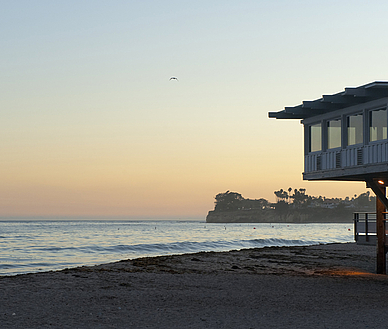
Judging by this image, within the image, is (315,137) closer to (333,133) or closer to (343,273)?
(333,133)

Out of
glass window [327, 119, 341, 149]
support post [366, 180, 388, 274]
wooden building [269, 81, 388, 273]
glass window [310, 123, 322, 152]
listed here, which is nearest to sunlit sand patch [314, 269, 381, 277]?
support post [366, 180, 388, 274]

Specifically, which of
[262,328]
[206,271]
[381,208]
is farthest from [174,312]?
[381,208]

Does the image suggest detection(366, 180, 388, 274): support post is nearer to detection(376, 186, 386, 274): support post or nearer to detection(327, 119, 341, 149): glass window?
detection(376, 186, 386, 274): support post

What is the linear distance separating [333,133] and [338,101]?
1845 mm

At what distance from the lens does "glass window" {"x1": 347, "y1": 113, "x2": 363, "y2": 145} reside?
57.3 ft

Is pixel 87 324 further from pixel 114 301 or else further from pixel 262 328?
pixel 262 328

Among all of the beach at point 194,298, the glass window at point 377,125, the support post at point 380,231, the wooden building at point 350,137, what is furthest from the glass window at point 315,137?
the beach at point 194,298

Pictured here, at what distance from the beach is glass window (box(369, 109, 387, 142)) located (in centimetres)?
539

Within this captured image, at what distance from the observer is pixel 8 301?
513 inches

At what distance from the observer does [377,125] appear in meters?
16.7

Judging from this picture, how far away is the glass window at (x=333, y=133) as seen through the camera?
1853cm

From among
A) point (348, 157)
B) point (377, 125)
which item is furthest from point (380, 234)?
point (377, 125)

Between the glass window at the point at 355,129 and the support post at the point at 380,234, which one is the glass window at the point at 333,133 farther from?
the support post at the point at 380,234

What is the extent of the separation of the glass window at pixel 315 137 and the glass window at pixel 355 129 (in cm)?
165
